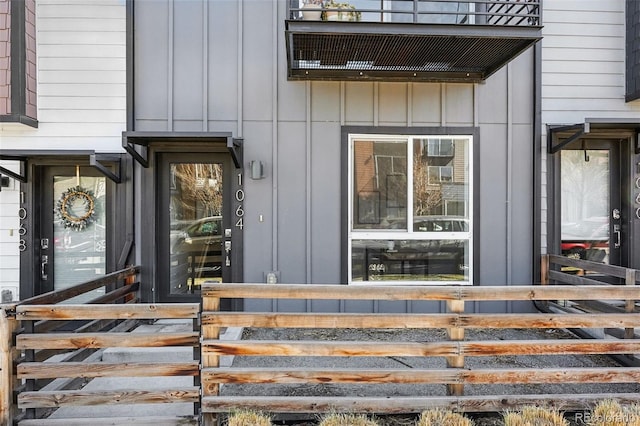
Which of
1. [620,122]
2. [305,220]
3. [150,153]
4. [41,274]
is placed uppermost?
[620,122]

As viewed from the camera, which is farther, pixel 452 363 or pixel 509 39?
pixel 509 39

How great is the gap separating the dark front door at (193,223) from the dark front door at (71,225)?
2.46ft

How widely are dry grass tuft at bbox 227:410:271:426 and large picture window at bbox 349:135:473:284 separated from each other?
2.20 metres

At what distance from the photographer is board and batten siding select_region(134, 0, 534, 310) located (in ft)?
14.4

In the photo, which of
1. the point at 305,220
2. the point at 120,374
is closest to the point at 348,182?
the point at 305,220

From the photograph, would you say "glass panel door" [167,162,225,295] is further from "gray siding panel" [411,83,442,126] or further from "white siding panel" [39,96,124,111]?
"gray siding panel" [411,83,442,126]

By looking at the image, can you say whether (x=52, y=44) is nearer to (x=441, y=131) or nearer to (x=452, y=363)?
(x=441, y=131)

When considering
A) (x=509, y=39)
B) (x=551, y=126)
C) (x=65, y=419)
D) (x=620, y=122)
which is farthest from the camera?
(x=551, y=126)

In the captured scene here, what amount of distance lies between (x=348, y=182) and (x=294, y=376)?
244 centimetres

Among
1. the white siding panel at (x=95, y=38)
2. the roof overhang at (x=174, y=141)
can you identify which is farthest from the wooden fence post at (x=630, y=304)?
the white siding panel at (x=95, y=38)

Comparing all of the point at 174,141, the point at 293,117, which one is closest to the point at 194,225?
the point at 174,141

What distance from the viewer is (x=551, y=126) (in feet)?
15.1

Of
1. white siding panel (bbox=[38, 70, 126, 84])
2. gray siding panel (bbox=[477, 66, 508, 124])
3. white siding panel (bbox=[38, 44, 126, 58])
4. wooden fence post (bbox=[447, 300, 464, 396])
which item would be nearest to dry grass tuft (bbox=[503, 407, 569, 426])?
wooden fence post (bbox=[447, 300, 464, 396])

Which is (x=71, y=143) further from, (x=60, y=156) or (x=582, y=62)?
(x=582, y=62)
